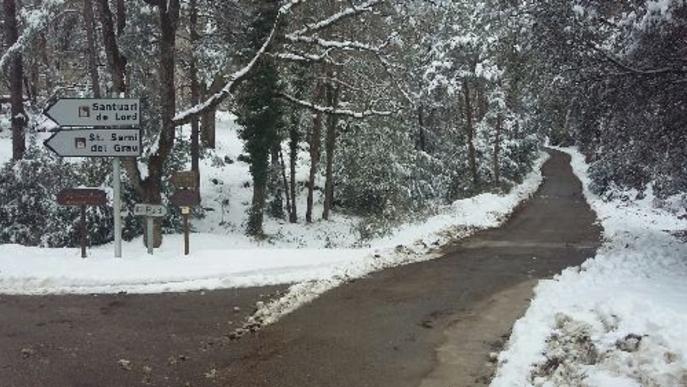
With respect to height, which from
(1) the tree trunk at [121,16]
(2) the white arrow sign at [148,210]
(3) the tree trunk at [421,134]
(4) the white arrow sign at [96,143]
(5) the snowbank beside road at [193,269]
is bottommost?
(5) the snowbank beside road at [193,269]

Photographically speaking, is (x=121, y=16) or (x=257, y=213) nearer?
(x=121, y=16)

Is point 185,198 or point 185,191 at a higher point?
point 185,191

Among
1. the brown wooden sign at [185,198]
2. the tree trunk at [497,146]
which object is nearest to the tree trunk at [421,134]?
the tree trunk at [497,146]

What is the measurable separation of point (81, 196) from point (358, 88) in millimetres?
9458

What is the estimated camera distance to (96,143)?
12.2 meters

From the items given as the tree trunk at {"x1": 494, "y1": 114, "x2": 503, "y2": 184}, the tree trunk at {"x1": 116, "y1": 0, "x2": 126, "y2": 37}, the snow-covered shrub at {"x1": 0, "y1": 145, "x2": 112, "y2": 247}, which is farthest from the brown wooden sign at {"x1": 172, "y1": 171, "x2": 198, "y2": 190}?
the tree trunk at {"x1": 494, "y1": 114, "x2": 503, "y2": 184}

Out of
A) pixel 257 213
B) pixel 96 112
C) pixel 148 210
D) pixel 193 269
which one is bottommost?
pixel 193 269

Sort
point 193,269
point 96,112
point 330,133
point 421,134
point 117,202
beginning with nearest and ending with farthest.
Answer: point 193,269
point 96,112
point 117,202
point 330,133
point 421,134

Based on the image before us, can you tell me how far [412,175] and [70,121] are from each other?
805 inches

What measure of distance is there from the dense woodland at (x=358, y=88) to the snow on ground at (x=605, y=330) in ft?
10.00

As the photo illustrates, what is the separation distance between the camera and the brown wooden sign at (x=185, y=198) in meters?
12.4

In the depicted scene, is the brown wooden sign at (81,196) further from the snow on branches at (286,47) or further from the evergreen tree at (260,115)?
the evergreen tree at (260,115)

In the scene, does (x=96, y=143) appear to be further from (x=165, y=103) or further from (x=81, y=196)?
(x=165, y=103)

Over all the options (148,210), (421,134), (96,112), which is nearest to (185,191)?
(148,210)
